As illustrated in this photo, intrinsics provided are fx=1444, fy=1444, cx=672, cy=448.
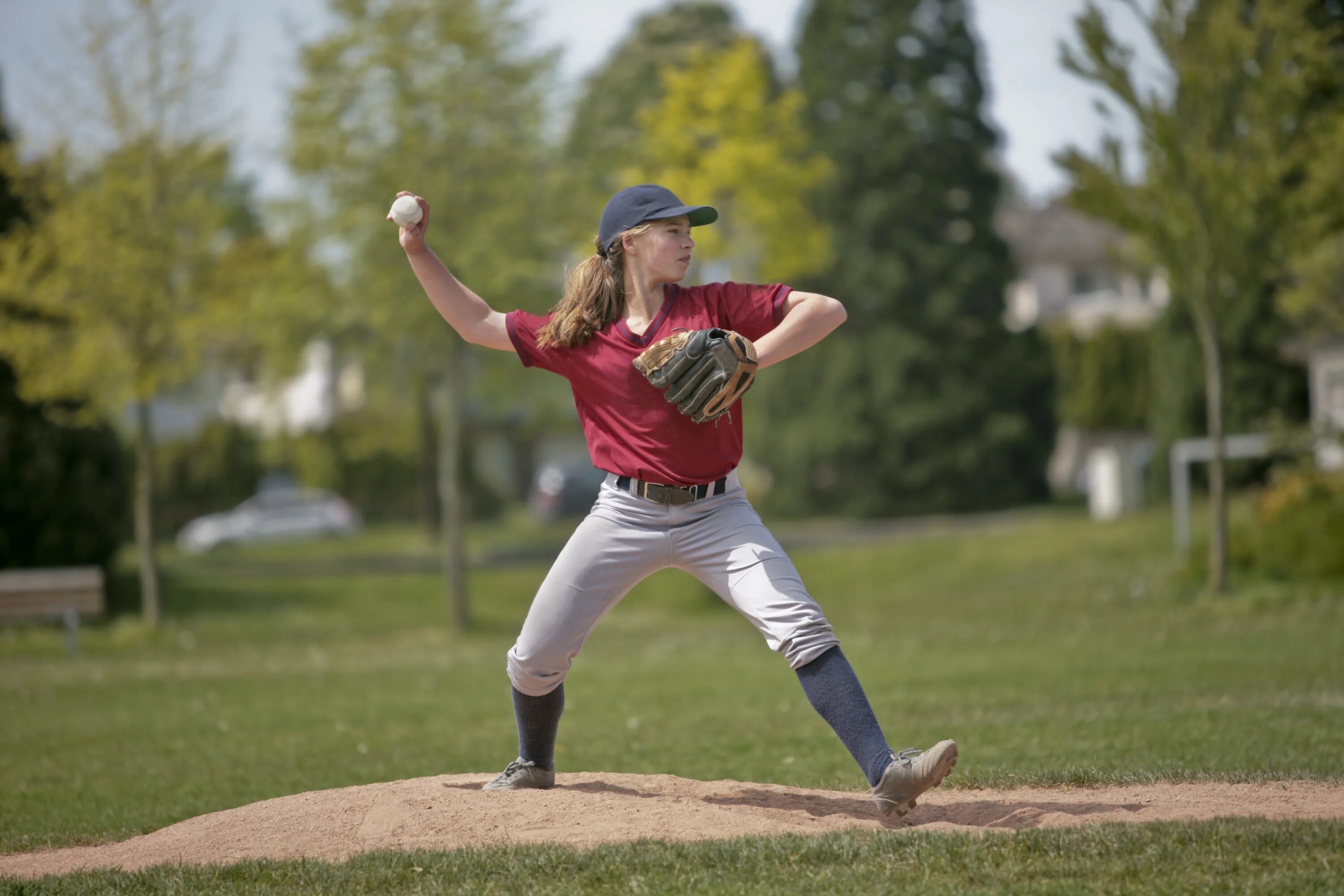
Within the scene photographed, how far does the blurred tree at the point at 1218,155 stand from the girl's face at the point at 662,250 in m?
11.4

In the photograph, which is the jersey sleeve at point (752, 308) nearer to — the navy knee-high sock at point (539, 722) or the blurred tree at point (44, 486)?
the navy knee-high sock at point (539, 722)

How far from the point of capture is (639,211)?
5609mm

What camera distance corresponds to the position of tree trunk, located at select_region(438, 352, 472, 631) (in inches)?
787

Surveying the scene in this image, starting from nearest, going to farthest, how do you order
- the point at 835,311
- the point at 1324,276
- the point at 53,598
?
1. the point at 835,311
2. the point at 53,598
3. the point at 1324,276

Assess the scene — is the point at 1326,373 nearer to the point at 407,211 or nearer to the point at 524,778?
the point at 524,778

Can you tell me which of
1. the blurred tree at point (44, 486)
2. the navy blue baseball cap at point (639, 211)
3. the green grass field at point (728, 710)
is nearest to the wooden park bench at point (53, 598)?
the green grass field at point (728, 710)

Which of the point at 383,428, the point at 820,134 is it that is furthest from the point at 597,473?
the point at 820,134

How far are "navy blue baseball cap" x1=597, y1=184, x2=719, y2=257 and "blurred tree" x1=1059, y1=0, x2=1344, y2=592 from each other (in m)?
11.3

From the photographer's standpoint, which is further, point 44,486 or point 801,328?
point 44,486

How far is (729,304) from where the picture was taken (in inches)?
222

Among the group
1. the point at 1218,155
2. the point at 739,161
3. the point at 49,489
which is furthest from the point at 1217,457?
the point at 49,489

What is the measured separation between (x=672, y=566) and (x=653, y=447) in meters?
0.53

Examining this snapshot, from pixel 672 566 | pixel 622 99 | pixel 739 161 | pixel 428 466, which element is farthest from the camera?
pixel 428 466

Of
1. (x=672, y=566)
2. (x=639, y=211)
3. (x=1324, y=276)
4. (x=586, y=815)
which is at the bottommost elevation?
(x=586, y=815)
